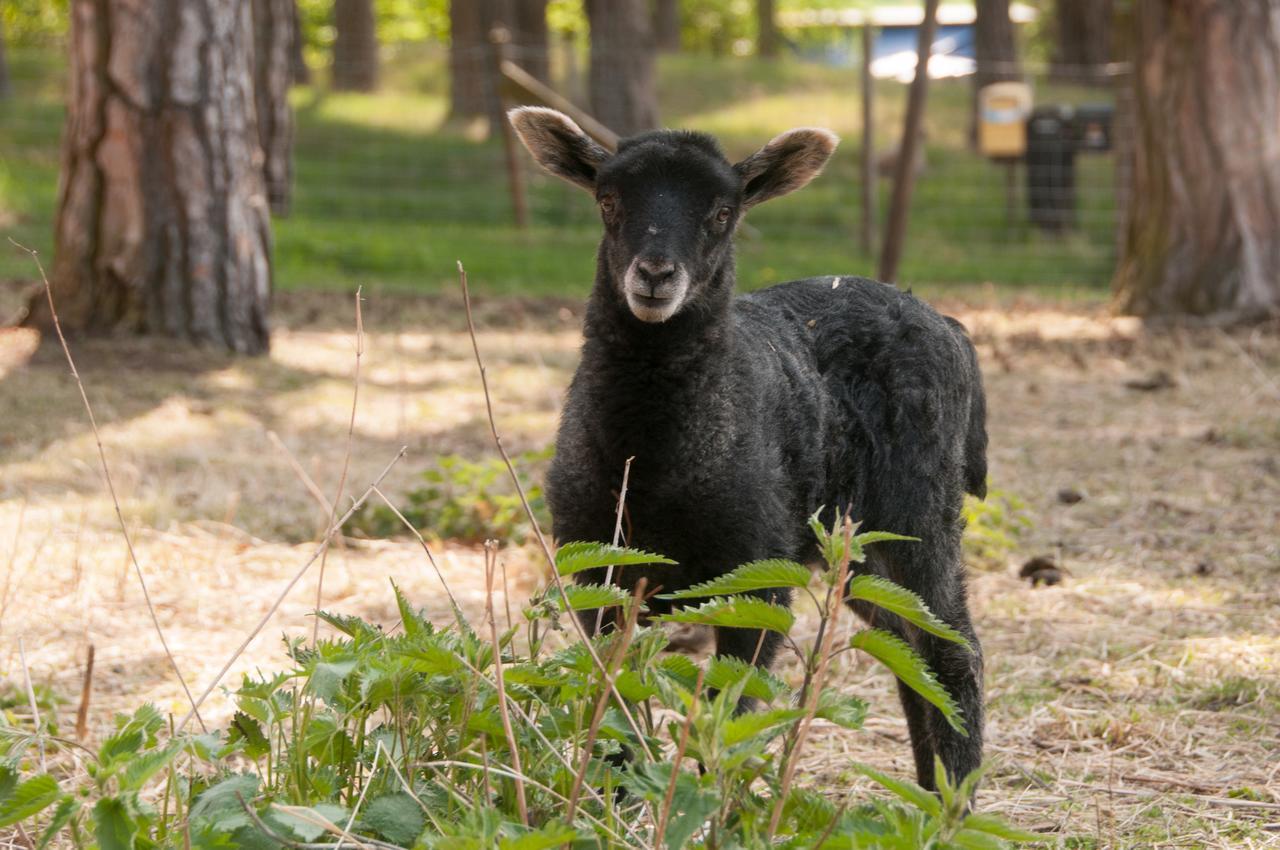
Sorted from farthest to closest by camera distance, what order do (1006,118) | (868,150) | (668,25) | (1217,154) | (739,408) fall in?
1. (668,25)
2. (1006,118)
3. (868,150)
4. (1217,154)
5. (739,408)

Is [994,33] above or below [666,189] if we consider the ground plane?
above

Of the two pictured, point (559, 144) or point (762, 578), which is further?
point (559, 144)

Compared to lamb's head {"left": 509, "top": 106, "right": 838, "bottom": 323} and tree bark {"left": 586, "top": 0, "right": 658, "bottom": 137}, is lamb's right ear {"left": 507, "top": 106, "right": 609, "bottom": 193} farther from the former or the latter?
tree bark {"left": 586, "top": 0, "right": 658, "bottom": 137}

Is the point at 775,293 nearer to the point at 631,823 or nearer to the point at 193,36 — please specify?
the point at 631,823

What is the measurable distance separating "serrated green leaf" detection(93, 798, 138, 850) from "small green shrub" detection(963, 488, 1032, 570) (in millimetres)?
3989

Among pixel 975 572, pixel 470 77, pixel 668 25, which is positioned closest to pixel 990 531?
pixel 975 572

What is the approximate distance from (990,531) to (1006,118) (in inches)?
507

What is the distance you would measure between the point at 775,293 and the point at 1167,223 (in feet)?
25.1

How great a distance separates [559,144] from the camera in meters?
4.37

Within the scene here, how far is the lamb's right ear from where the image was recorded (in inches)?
168

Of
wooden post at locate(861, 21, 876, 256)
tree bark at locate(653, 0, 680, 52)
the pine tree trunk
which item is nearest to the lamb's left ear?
wooden post at locate(861, 21, 876, 256)

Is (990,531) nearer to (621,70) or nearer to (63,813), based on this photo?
(63,813)

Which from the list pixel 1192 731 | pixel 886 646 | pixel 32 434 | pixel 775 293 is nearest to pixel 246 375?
pixel 32 434

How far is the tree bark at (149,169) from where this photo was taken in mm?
8703
